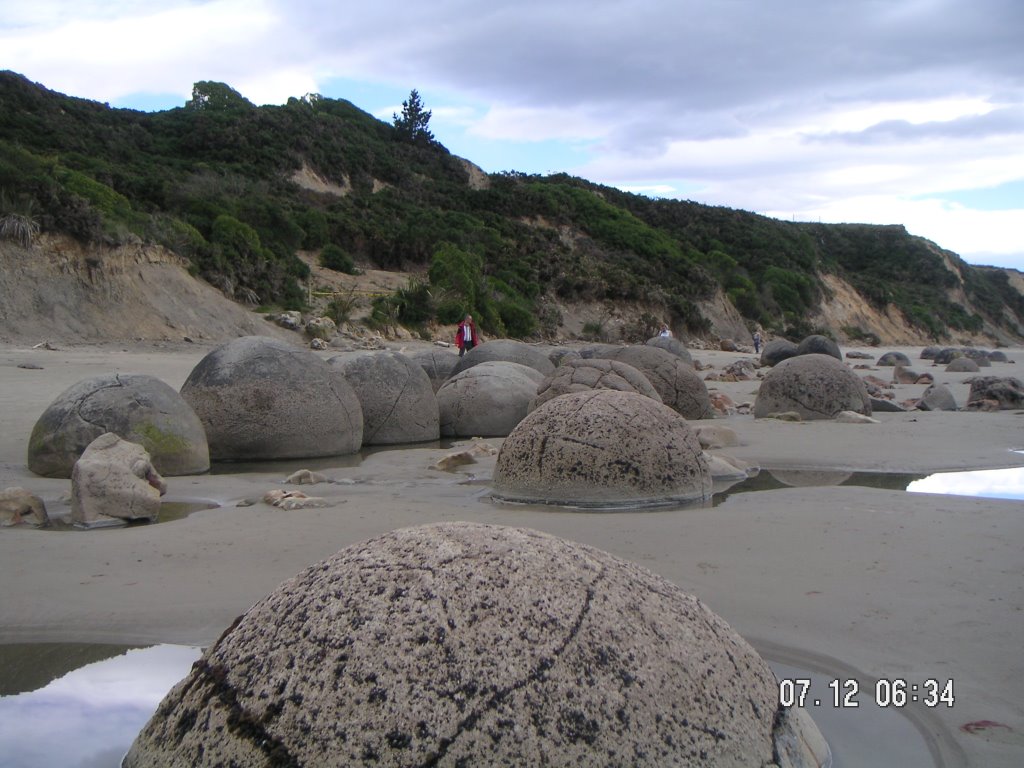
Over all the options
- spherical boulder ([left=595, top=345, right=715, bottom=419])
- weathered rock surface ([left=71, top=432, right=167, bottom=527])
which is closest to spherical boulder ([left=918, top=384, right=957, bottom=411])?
spherical boulder ([left=595, top=345, right=715, bottom=419])

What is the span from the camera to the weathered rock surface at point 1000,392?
46.1 feet

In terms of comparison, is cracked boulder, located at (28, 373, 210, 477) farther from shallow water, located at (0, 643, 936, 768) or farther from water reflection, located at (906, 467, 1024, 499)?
water reflection, located at (906, 467, 1024, 499)

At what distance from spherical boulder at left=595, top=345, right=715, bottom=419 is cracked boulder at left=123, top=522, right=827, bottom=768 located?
33.2 feet

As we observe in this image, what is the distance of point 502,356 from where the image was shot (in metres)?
14.4

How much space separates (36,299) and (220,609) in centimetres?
1554

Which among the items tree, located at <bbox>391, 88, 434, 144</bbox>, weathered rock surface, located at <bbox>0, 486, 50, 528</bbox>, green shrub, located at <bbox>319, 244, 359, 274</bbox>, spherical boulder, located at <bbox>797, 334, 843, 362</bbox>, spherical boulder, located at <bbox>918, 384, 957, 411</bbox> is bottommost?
weathered rock surface, located at <bbox>0, 486, 50, 528</bbox>

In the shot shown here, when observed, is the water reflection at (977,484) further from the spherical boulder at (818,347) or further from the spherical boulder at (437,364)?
the spherical boulder at (818,347)

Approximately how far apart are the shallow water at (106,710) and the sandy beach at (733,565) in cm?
11

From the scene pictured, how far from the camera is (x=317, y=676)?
246cm

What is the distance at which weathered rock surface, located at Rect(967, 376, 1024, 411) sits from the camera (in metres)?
14.1

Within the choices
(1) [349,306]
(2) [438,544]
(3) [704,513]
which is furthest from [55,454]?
(1) [349,306]

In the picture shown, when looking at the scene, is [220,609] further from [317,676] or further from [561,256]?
[561,256]

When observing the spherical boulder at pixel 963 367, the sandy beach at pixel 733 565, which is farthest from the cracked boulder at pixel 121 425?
the spherical boulder at pixel 963 367

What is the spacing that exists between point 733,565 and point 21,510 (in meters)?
4.26
